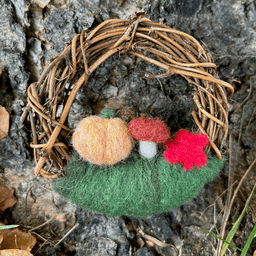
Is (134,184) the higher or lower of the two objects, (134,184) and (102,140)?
the lower

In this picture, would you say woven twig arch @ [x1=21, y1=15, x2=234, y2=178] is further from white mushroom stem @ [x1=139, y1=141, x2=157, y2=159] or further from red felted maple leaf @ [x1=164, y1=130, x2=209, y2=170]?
white mushroom stem @ [x1=139, y1=141, x2=157, y2=159]

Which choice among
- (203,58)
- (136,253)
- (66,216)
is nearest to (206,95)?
(203,58)

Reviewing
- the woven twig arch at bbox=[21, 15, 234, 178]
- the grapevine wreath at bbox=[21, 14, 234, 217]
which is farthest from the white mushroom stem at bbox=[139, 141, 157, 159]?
the woven twig arch at bbox=[21, 15, 234, 178]

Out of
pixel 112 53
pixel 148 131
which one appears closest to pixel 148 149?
pixel 148 131

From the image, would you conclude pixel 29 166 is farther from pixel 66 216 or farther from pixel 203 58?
pixel 203 58

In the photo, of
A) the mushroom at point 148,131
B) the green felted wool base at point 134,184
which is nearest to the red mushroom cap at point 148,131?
the mushroom at point 148,131

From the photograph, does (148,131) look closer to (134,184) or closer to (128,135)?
(128,135)

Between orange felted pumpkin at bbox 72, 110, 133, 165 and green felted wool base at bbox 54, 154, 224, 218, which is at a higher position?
orange felted pumpkin at bbox 72, 110, 133, 165

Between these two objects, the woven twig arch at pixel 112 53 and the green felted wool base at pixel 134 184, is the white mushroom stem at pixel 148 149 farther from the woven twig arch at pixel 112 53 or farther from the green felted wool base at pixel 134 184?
the woven twig arch at pixel 112 53
